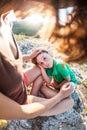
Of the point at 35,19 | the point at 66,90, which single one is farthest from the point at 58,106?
the point at 35,19

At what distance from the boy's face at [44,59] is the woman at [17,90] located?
17 mm

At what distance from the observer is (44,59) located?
0.86m

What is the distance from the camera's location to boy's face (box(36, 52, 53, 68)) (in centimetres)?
85

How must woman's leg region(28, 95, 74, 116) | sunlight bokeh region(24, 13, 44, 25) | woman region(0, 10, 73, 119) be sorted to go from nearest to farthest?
woman region(0, 10, 73, 119)
woman's leg region(28, 95, 74, 116)
sunlight bokeh region(24, 13, 44, 25)

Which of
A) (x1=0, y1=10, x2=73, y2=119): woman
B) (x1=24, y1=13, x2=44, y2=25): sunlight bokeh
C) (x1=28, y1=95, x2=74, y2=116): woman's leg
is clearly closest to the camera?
(x1=0, y1=10, x2=73, y2=119): woman

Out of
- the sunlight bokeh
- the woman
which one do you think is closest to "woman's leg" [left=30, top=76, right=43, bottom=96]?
the woman

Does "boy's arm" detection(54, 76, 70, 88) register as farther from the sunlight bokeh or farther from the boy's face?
the sunlight bokeh

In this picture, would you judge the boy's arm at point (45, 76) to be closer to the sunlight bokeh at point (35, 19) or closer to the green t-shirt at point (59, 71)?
the green t-shirt at point (59, 71)

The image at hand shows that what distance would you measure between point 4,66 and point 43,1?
403 millimetres

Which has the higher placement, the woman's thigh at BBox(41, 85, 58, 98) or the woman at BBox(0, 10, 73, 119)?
the woman at BBox(0, 10, 73, 119)

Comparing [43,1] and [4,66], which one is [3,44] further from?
[43,1]

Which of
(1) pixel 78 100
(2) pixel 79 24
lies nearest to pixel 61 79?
(1) pixel 78 100

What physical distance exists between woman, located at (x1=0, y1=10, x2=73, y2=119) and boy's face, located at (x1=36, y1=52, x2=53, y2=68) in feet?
0.06

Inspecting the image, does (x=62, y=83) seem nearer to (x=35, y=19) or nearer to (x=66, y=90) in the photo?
(x=66, y=90)
